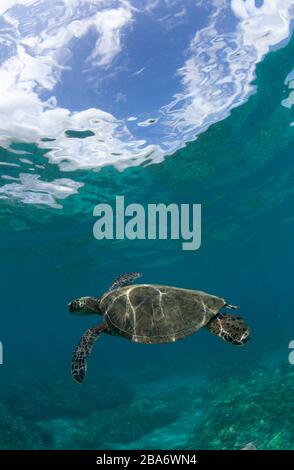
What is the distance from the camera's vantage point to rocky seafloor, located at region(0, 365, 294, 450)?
12250 mm

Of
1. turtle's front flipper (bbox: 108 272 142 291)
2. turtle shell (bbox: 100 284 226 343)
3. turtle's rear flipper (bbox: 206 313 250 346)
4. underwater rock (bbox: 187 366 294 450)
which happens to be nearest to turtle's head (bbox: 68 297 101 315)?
turtle shell (bbox: 100 284 226 343)

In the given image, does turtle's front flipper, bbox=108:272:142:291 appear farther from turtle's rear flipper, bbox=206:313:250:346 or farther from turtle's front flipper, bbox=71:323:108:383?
turtle's rear flipper, bbox=206:313:250:346

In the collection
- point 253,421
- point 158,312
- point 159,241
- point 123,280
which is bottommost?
point 253,421

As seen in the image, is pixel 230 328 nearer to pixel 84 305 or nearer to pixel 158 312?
pixel 158 312

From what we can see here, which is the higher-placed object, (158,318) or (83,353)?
(158,318)

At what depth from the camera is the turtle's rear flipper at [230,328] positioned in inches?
235

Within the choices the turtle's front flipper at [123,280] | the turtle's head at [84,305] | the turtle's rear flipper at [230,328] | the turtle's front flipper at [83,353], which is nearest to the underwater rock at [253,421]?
the turtle's rear flipper at [230,328]

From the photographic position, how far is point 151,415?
20531mm

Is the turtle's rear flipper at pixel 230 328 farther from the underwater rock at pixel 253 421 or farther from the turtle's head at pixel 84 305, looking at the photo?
the underwater rock at pixel 253 421

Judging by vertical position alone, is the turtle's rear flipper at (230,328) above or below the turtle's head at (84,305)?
below

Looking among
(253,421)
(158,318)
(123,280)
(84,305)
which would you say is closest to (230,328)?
(158,318)

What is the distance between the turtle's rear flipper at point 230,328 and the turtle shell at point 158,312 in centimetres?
14

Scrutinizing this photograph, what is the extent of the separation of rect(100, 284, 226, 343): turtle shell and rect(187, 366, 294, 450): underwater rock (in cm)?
603

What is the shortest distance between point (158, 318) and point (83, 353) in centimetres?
151
